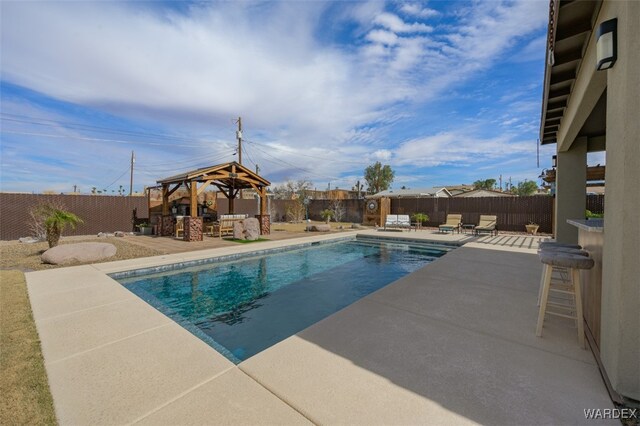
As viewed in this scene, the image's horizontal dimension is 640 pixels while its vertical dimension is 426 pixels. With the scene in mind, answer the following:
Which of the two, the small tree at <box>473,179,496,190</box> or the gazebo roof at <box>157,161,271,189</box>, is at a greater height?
the small tree at <box>473,179,496,190</box>

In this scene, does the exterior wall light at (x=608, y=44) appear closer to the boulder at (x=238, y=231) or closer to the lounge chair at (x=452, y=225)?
the boulder at (x=238, y=231)

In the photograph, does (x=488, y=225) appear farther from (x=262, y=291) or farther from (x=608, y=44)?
(x=608, y=44)

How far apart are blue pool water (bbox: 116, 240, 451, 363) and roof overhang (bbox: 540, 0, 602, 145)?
4411 millimetres

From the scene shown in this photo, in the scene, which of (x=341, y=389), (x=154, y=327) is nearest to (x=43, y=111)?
(x=154, y=327)

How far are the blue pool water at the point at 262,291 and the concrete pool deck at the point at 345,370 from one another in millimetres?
786

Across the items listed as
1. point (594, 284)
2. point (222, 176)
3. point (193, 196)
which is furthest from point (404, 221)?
point (594, 284)

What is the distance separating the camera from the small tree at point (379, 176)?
3312 cm

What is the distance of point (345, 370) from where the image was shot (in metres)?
2.12

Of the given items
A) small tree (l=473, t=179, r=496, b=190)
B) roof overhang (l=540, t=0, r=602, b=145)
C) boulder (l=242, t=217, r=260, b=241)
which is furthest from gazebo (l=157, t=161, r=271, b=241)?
small tree (l=473, t=179, r=496, b=190)

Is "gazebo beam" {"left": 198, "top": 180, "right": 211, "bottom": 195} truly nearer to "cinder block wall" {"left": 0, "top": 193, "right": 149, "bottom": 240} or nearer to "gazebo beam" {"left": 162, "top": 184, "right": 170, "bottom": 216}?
"gazebo beam" {"left": 162, "top": 184, "right": 170, "bottom": 216}

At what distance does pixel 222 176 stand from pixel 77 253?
5710mm

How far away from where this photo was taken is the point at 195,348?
259 cm

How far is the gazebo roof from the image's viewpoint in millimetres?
10569

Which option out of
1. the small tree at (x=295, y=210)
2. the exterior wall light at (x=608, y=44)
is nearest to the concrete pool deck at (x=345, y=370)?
the exterior wall light at (x=608, y=44)
